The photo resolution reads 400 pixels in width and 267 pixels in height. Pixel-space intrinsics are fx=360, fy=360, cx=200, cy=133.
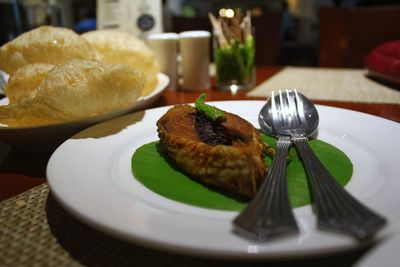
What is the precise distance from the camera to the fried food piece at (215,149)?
515mm

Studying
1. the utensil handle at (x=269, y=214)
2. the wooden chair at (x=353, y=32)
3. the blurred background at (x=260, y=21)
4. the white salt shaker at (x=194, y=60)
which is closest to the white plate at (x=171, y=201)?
the utensil handle at (x=269, y=214)

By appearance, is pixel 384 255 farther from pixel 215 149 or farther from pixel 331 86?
pixel 331 86

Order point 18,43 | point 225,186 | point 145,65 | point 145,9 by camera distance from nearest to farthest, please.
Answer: point 225,186 → point 18,43 → point 145,65 → point 145,9

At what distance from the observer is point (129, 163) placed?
0.65 meters

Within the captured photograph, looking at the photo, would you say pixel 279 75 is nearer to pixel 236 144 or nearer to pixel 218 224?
pixel 236 144

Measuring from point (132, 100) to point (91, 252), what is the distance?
464mm

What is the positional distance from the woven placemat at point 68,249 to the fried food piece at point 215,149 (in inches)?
4.8

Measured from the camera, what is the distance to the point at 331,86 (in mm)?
1339

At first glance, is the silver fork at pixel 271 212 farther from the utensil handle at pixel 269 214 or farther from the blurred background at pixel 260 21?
the blurred background at pixel 260 21

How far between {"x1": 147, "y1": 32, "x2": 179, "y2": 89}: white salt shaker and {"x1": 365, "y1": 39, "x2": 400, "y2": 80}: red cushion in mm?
779

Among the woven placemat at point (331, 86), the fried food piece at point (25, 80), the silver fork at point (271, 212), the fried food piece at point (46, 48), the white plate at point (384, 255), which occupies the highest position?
the fried food piece at point (46, 48)

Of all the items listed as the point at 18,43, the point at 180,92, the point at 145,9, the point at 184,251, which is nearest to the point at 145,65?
the point at 180,92

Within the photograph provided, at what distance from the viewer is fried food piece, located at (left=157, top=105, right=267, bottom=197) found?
51cm

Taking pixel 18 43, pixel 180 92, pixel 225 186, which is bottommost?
pixel 180 92
